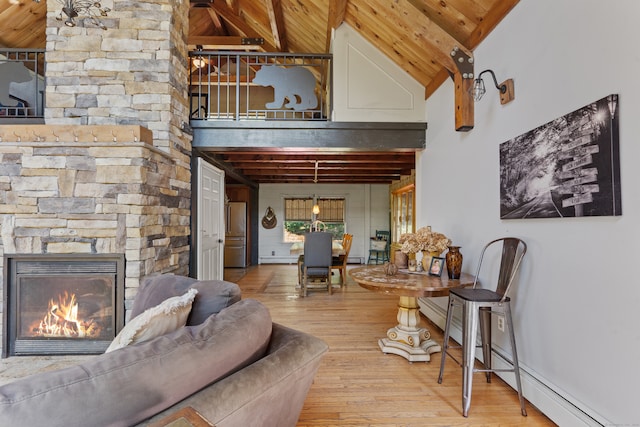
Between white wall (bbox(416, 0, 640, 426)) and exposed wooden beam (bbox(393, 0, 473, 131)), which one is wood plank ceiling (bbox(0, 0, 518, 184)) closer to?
exposed wooden beam (bbox(393, 0, 473, 131))

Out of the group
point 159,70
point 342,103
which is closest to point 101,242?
point 159,70

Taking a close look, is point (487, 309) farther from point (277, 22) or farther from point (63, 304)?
point (277, 22)

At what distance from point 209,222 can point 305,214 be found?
15.5 feet

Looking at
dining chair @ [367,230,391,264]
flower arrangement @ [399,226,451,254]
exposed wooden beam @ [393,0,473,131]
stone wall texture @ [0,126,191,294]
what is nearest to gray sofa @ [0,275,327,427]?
flower arrangement @ [399,226,451,254]

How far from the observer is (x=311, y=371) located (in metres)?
1.27

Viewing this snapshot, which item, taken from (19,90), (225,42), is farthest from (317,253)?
(225,42)

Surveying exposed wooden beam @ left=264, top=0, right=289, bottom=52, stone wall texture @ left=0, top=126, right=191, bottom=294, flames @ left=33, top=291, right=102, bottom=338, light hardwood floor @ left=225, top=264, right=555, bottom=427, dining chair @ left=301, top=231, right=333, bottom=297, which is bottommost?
light hardwood floor @ left=225, top=264, right=555, bottom=427

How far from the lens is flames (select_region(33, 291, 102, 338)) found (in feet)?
9.04

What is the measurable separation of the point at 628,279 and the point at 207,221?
405cm

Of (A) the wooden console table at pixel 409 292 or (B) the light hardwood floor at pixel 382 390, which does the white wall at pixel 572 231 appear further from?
(A) the wooden console table at pixel 409 292

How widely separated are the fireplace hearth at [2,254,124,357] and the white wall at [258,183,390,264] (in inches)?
238

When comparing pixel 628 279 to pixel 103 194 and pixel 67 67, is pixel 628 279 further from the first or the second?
pixel 67 67

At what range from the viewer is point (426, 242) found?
271cm

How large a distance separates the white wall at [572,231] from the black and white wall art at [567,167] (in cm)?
5
